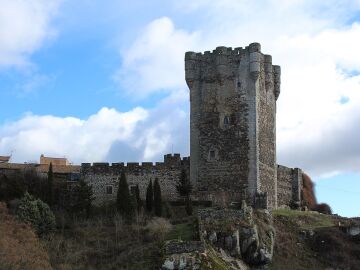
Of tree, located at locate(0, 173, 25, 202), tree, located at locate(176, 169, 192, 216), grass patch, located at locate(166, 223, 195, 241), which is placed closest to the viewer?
grass patch, located at locate(166, 223, 195, 241)

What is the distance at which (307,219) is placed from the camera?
2356 inches

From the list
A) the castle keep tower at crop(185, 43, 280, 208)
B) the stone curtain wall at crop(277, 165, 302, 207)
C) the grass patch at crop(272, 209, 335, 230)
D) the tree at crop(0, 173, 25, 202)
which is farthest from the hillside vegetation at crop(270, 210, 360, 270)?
the tree at crop(0, 173, 25, 202)

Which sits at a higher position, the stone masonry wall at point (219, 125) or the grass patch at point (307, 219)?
the stone masonry wall at point (219, 125)

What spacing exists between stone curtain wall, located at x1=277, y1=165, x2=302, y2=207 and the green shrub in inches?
803

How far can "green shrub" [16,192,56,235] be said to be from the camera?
2088 inches

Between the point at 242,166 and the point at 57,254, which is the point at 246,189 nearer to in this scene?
the point at 242,166

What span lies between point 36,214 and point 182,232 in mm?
9664

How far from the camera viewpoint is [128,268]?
46906mm

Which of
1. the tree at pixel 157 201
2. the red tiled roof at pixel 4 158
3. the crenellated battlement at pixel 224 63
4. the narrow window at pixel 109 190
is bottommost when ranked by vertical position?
the tree at pixel 157 201

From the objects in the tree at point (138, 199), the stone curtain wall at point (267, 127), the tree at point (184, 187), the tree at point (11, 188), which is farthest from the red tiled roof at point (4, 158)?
the stone curtain wall at point (267, 127)

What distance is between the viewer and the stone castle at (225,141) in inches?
2363

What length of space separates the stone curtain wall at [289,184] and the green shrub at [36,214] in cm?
2040

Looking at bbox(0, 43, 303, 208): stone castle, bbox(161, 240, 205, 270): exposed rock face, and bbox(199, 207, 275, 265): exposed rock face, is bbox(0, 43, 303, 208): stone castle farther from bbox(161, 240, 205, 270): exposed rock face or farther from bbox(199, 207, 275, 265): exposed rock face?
bbox(161, 240, 205, 270): exposed rock face

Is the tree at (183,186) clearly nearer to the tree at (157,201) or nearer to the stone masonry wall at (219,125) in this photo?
the stone masonry wall at (219,125)
